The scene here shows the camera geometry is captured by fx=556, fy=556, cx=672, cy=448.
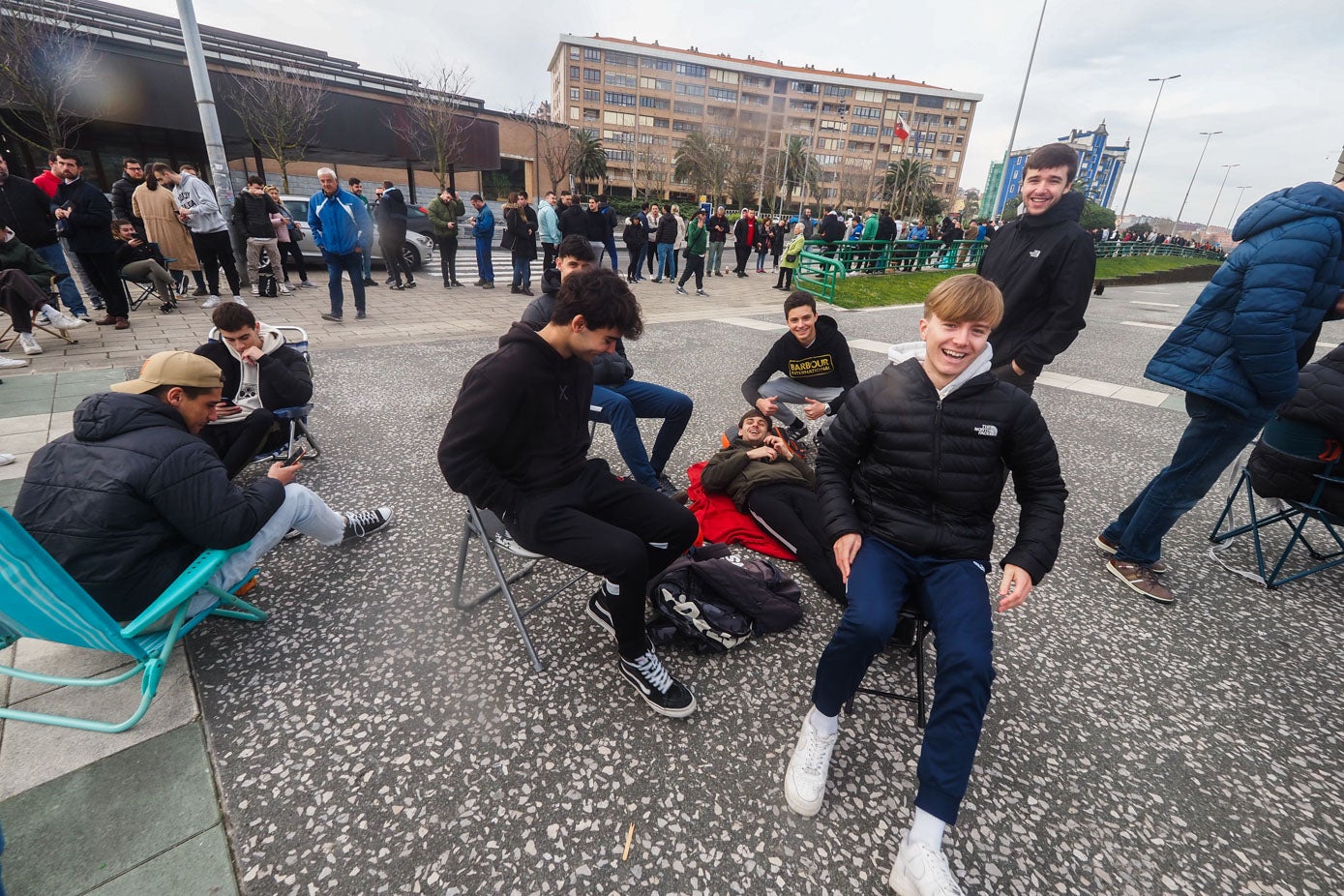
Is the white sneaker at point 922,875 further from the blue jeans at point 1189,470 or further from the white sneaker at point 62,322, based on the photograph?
the white sneaker at point 62,322

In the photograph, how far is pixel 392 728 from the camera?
2.07 metres

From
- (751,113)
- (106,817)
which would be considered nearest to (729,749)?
(106,817)

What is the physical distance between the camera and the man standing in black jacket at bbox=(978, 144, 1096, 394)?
3.26 meters

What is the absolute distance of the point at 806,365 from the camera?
172 inches

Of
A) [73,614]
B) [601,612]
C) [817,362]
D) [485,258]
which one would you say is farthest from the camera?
[485,258]

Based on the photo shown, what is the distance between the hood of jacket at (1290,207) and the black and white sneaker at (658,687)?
127 inches

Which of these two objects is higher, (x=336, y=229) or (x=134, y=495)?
(x=336, y=229)

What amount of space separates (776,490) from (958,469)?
138 cm

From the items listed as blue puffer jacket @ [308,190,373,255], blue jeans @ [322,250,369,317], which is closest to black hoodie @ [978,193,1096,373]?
blue puffer jacket @ [308,190,373,255]

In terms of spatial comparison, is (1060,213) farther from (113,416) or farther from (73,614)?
(73,614)

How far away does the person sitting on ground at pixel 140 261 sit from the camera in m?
8.07

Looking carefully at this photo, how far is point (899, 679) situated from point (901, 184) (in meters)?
73.1

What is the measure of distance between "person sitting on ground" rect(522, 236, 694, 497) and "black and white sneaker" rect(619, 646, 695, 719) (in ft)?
5.34

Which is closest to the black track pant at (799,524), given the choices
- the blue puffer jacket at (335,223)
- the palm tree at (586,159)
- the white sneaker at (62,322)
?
the blue puffer jacket at (335,223)
